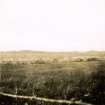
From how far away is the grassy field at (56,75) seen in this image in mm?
4227

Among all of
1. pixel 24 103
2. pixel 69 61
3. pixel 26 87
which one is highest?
pixel 69 61

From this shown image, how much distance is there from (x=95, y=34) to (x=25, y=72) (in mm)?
1339

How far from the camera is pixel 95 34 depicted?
4316 mm

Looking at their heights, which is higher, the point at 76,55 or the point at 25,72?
the point at 76,55

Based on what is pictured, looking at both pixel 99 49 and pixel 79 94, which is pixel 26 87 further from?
pixel 99 49

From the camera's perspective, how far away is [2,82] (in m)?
4.61

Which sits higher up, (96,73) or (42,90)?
(96,73)

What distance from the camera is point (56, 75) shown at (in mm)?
4312

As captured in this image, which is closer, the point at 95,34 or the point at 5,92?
the point at 95,34

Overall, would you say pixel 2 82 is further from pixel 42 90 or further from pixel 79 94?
pixel 79 94

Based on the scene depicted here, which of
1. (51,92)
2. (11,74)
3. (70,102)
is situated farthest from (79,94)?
(11,74)

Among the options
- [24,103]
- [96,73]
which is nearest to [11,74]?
[24,103]

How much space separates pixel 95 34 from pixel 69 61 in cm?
62

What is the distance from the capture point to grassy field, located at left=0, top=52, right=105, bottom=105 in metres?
4.23
